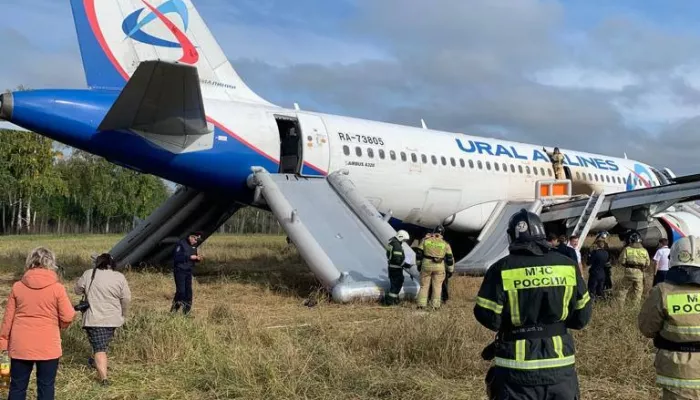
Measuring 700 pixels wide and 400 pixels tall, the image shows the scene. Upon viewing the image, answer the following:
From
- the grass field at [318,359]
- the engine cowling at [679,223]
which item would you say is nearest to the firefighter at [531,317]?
the grass field at [318,359]

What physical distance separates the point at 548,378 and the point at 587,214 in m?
12.7

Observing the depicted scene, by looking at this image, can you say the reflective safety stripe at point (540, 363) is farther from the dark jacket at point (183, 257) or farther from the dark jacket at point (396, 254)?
the dark jacket at point (396, 254)

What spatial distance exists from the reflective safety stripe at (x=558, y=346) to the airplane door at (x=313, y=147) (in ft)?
33.1

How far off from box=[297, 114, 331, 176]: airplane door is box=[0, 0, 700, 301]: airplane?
26 mm

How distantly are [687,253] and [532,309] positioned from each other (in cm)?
108

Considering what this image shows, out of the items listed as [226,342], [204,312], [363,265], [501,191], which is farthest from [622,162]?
[226,342]

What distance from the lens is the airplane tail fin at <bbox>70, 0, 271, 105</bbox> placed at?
1213 centimetres

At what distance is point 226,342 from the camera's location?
7.23 m

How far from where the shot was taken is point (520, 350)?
142 inches

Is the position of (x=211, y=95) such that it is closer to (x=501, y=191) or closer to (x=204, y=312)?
(x=204, y=312)

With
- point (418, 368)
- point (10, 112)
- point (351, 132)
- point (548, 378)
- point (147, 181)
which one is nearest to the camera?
point (548, 378)

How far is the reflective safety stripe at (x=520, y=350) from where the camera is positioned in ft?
11.8

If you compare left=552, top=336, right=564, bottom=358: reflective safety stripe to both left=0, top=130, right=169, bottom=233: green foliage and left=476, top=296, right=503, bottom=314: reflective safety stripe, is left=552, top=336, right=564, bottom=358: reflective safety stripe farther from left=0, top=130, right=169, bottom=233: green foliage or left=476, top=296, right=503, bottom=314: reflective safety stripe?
left=0, top=130, right=169, bottom=233: green foliage

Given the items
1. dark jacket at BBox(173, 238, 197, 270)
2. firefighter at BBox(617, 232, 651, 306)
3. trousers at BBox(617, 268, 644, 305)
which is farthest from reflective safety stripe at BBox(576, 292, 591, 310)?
trousers at BBox(617, 268, 644, 305)
